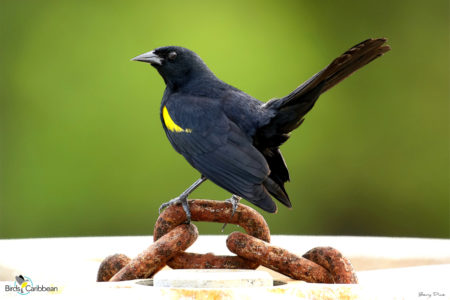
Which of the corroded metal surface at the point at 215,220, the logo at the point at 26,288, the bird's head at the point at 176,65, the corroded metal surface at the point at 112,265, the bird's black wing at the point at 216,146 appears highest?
the bird's head at the point at 176,65

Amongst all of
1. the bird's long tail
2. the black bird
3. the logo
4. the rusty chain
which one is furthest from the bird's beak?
the logo

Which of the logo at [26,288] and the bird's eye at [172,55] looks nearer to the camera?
the logo at [26,288]

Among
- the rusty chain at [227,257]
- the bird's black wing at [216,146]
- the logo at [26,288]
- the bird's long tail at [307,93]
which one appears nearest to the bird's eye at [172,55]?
the bird's black wing at [216,146]

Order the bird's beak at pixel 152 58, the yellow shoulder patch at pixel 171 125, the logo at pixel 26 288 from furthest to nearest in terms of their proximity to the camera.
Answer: the bird's beak at pixel 152 58, the yellow shoulder patch at pixel 171 125, the logo at pixel 26 288

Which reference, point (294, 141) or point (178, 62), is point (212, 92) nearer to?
point (178, 62)

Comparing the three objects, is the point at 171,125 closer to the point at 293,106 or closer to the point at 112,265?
the point at 293,106

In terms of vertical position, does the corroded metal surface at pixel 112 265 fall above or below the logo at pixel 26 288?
above

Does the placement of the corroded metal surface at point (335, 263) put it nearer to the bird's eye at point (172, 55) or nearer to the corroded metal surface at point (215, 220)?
the corroded metal surface at point (215, 220)

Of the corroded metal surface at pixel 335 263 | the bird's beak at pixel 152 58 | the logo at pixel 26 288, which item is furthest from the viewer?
the bird's beak at pixel 152 58
